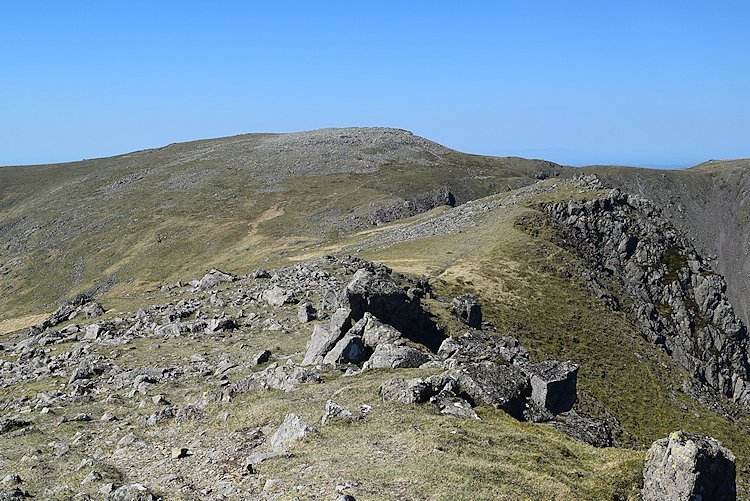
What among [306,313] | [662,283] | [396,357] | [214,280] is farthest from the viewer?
[662,283]

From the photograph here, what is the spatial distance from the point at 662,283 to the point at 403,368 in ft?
219

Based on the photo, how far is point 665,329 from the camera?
7575 centimetres

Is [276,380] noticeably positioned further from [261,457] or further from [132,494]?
[132,494]

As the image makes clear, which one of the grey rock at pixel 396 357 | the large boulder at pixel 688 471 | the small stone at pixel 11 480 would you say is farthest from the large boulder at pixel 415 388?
the small stone at pixel 11 480

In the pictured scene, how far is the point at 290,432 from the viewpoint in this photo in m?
21.9

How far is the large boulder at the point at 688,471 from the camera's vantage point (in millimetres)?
17594

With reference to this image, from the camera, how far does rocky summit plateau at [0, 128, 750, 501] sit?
62.7ft

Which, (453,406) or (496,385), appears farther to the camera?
(496,385)

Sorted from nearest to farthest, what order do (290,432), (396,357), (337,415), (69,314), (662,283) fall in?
1. (290,432)
2. (337,415)
3. (396,357)
4. (69,314)
5. (662,283)

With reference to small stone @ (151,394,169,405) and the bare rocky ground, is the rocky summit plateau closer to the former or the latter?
the bare rocky ground

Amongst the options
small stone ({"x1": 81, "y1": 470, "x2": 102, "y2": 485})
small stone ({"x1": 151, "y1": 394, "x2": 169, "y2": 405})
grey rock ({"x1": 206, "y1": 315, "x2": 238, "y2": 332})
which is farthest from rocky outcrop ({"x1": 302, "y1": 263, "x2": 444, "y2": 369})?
small stone ({"x1": 81, "y1": 470, "x2": 102, "y2": 485})

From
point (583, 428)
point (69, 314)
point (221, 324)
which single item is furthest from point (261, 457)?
point (69, 314)

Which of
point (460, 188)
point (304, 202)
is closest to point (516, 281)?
point (304, 202)

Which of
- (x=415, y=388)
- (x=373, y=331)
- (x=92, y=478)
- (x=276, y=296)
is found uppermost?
Result: (x=276, y=296)
